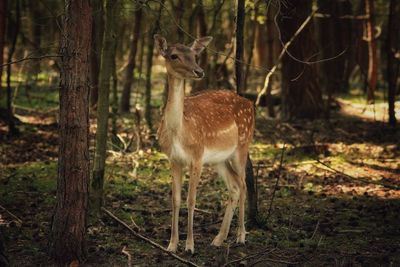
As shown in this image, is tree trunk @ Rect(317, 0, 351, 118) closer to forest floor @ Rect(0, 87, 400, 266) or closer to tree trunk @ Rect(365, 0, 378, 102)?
tree trunk @ Rect(365, 0, 378, 102)

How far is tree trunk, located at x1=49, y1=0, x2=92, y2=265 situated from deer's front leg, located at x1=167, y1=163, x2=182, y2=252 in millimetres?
1196

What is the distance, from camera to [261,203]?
898 cm

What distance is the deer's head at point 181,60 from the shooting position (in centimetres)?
665

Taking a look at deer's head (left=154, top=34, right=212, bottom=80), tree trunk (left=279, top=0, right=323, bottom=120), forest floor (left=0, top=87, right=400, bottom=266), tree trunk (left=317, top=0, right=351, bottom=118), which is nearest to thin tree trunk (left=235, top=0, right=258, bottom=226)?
forest floor (left=0, top=87, right=400, bottom=266)

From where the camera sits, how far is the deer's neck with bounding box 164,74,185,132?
6.80 metres

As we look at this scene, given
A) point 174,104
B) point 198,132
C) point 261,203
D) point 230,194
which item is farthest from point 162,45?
point 261,203

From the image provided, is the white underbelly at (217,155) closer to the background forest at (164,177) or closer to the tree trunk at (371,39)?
the background forest at (164,177)

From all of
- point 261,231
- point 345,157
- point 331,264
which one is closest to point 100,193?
point 261,231

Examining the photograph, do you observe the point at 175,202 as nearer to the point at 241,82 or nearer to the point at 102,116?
the point at 102,116

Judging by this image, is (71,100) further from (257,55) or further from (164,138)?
(257,55)

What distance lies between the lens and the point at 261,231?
7766 millimetres

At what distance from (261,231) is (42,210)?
9.44 feet

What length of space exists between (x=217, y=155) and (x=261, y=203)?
180 cm

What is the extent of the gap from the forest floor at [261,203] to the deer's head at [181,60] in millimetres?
1508
